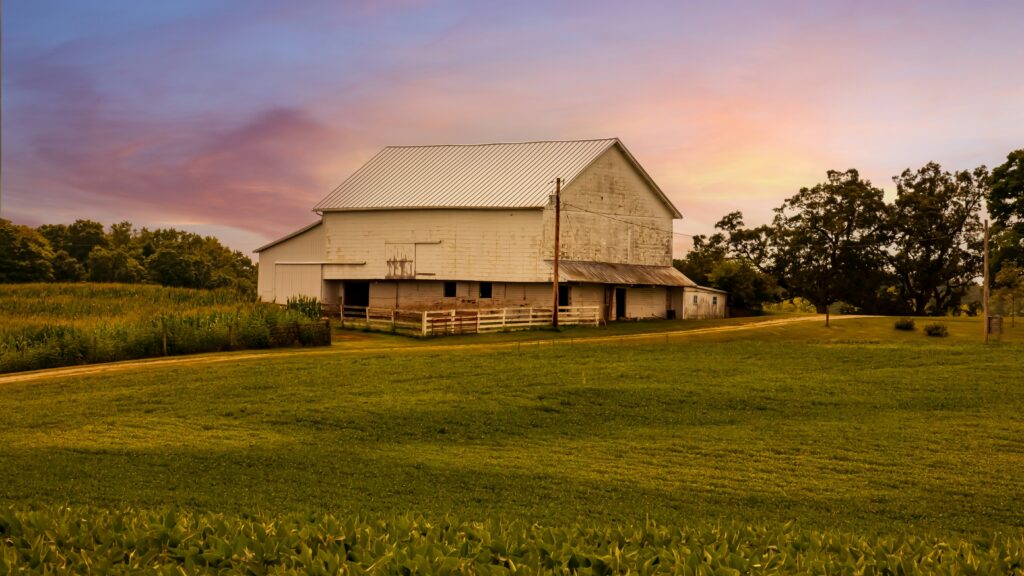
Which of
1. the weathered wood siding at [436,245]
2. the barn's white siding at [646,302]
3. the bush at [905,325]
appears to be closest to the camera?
the bush at [905,325]

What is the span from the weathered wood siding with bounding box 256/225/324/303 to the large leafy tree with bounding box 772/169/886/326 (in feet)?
127

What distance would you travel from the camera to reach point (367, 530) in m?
7.24

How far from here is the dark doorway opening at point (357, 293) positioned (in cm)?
5428

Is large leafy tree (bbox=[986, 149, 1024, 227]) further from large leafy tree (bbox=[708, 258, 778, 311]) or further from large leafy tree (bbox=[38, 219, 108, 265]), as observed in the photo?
large leafy tree (bbox=[38, 219, 108, 265])

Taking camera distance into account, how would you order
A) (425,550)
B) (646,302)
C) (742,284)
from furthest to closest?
(742,284) → (646,302) → (425,550)

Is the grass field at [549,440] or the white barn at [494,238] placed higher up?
the white barn at [494,238]

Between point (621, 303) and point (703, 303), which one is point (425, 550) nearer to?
point (621, 303)

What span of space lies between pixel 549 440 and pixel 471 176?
38549 millimetres

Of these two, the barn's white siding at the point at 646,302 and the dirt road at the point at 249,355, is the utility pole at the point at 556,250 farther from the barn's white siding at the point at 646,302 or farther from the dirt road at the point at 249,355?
the barn's white siding at the point at 646,302

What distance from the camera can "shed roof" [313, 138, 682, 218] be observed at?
50781 mm

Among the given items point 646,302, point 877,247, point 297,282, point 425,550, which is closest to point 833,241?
point 877,247

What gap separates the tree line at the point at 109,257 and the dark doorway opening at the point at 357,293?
85.2 feet

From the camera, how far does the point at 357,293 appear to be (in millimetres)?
54562

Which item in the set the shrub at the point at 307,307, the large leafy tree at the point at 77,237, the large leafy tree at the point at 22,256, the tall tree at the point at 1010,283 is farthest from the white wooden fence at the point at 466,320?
the large leafy tree at the point at 77,237
